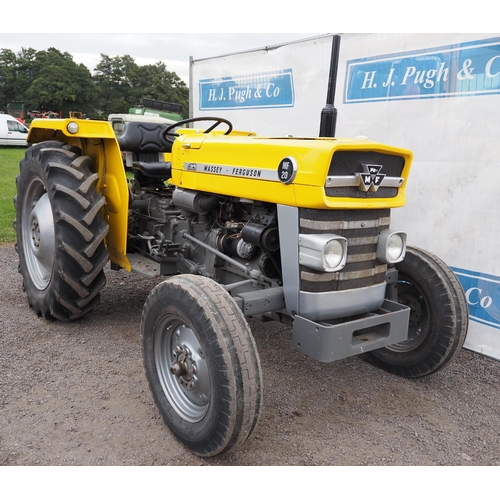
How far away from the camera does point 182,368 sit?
2596 mm

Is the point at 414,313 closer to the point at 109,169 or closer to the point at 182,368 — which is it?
the point at 182,368

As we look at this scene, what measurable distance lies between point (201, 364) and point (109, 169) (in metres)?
2.11

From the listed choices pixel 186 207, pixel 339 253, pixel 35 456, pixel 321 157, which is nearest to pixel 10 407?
pixel 35 456

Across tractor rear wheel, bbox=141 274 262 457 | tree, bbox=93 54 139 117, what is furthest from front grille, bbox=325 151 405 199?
tree, bbox=93 54 139 117

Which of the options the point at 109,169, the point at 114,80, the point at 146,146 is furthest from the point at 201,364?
the point at 114,80

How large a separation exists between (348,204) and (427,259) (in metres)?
1.02

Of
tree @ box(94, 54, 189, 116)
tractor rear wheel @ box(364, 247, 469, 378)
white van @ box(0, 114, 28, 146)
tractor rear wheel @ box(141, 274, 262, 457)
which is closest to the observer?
tractor rear wheel @ box(141, 274, 262, 457)

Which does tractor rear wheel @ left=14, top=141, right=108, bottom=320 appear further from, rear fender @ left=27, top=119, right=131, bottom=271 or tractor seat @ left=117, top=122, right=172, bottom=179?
tractor seat @ left=117, top=122, right=172, bottom=179

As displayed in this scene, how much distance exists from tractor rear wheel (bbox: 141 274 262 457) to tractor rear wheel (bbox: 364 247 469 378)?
1.49 meters

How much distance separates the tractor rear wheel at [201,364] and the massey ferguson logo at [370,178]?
0.93 metres

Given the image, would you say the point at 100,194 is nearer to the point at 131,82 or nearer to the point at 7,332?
the point at 7,332

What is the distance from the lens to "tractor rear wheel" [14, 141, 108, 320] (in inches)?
142

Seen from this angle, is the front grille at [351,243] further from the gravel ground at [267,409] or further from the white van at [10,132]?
the white van at [10,132]

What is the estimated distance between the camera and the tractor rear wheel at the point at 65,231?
360 cm
